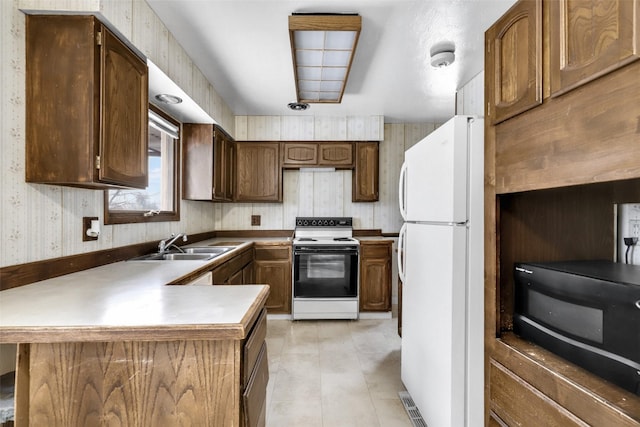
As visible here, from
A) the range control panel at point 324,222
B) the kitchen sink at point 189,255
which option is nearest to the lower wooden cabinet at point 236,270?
the kitchen sink at point 189,255

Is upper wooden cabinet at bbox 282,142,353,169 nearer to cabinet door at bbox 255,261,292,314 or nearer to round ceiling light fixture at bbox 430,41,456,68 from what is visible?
cabinet door at bbox 255,261,292,314

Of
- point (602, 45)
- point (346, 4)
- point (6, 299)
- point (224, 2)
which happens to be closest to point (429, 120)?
point (346, 4)

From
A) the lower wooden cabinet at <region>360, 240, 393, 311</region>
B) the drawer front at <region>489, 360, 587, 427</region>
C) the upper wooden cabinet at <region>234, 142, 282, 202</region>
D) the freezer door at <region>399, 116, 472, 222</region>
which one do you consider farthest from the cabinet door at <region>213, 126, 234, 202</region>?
the drawer front at <region>489, 360, 587, 427</region>

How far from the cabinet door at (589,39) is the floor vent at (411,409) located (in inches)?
72.2

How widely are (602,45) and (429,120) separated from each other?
368cm

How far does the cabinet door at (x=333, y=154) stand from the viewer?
4070 mm

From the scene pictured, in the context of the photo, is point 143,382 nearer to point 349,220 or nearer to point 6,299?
point 6,299

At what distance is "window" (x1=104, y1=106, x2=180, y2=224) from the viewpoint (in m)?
2.18

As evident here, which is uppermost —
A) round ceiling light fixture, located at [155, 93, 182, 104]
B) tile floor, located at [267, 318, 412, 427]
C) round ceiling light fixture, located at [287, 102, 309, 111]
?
round ceiling light fixture, located at [287, 102, 309, 111]

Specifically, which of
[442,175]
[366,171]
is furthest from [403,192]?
[366,171]

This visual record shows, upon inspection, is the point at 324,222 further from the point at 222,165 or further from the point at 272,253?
the point at 222,165

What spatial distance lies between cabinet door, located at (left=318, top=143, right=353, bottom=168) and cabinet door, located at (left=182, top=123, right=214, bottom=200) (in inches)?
55.4

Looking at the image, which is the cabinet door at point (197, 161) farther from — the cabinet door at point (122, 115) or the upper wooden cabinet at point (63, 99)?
the upper wooden cabinet at point (63, 99)

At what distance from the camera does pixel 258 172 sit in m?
4.09
